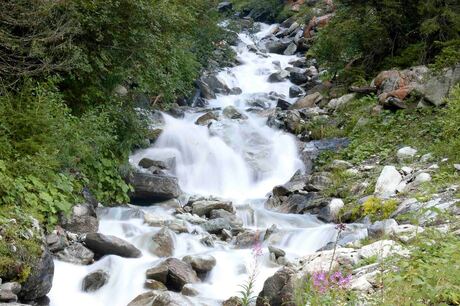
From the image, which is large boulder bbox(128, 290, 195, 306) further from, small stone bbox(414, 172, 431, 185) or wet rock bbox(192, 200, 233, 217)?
small stone bbox(414, 172, 431, 185)

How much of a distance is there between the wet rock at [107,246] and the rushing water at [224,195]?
14 centimetres

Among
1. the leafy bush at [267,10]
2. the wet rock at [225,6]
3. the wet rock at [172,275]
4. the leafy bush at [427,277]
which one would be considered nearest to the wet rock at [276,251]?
the wet rock at [172,275]

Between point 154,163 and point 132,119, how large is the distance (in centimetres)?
223

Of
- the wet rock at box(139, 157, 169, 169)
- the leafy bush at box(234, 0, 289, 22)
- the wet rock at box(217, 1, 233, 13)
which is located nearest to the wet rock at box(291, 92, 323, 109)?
the wet rock at box(139, 157, 169, 169)

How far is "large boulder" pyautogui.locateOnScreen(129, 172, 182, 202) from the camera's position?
1069cm

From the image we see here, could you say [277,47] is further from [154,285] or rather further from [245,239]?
[154,285]

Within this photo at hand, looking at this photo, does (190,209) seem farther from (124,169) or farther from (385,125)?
(385,125)

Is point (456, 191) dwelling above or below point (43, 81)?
below

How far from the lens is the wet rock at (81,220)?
7965 mm

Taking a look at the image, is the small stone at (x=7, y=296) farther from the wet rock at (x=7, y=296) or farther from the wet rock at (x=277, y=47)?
the wet rock at (x=277, y=47)

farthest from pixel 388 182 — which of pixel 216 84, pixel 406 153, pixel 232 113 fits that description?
pixel 216 84

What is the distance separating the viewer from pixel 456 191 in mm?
7156

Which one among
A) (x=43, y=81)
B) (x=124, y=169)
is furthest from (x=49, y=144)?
(x=124, y=169)

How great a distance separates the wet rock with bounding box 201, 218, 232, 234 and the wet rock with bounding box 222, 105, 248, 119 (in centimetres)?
744
